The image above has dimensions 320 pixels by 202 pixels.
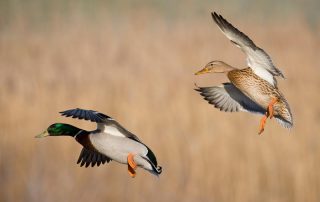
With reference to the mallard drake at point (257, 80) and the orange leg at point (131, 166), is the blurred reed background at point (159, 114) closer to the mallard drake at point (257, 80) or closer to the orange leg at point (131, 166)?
the mallard drake at point (257, 80)

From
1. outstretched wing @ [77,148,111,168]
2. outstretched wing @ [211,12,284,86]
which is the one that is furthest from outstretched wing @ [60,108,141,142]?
outstretched wing @ [211,12,284,86]

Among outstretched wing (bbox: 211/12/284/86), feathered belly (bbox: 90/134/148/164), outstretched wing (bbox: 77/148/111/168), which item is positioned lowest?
outstretched wing (bbox: 77/148/111/168)

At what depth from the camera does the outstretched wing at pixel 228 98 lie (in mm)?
2186

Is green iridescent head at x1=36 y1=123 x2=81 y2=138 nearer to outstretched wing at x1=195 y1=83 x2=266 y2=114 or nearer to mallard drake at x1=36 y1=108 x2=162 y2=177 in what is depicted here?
mallard drake at x1=36 y1=108 x2=162 y2=177

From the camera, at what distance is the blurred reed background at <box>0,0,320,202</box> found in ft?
22.9

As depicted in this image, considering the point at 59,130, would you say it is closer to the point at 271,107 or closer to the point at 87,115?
the point at 87,115

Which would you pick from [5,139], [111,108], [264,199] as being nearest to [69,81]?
[111,108]

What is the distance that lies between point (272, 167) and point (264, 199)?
0.36 meters

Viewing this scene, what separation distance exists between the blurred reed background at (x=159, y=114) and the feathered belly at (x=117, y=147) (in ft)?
15.5

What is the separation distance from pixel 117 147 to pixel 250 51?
0.42 metres

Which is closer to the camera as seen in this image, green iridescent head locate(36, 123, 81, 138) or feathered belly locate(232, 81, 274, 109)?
feathered belly locate(232, 81, 274, 109)

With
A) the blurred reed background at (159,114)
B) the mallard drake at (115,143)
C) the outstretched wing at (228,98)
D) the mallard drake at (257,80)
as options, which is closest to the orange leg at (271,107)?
the mallard drake at (257,80)

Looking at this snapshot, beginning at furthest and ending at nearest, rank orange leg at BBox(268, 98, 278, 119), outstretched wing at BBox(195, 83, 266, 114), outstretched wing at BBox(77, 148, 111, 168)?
outstretched wing at BBox(77, 148, 111, 168) < outstretched wing at BBox(195, 83, 266, 114) < orange leg at BBox(268, 98, 278, 119)

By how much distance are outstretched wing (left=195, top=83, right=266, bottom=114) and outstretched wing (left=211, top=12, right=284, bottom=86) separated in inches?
4.8
